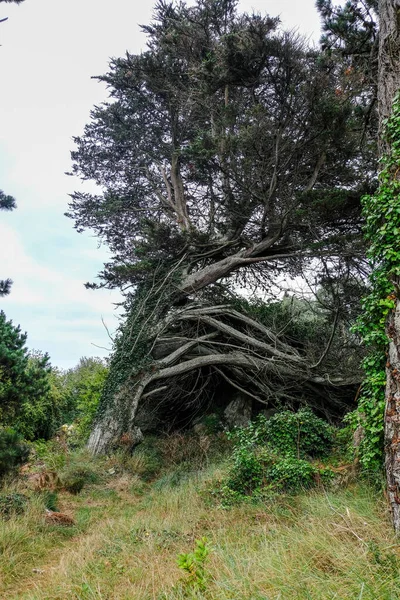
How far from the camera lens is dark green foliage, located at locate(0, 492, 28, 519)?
5.44 m

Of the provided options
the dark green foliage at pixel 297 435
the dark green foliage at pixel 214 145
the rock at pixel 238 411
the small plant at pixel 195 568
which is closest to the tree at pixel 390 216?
the small plant at pixel 195 568

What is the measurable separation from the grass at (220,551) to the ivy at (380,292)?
2.20ft

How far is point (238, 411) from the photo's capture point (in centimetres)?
1222

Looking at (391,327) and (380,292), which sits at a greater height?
(380,292)

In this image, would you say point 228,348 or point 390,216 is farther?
point 228,348

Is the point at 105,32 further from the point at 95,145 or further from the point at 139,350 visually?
the point at 139,350

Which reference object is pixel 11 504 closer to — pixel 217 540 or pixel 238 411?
pixel 217 540

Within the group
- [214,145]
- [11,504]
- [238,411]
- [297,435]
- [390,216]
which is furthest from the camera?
[238,411]

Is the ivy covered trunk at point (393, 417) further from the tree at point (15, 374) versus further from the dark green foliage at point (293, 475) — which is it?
the tree at point (15, 374)

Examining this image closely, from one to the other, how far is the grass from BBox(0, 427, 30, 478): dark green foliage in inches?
13.8

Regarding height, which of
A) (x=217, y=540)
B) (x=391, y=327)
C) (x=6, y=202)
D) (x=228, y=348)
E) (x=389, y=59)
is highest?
(x=6, y=202)

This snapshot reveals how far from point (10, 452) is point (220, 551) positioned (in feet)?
14.6

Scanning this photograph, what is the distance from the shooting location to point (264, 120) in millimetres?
8625

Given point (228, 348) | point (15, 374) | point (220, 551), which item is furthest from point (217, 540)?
point (228, 348)
